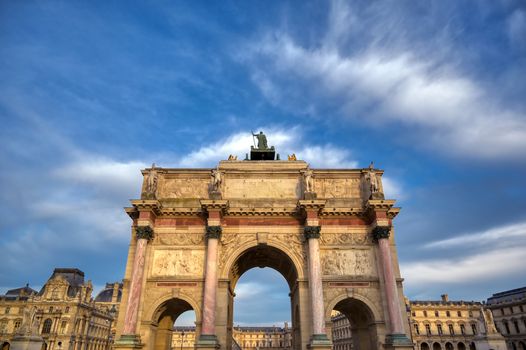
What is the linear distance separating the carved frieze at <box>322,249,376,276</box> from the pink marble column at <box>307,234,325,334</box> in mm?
1223

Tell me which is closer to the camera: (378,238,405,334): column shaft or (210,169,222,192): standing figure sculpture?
(378,238,405,334): column shaft

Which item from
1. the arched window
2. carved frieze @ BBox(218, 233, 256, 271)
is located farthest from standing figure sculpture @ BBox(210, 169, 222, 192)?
the arched window

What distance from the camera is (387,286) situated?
21750 millimetres

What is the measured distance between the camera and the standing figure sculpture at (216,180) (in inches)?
960

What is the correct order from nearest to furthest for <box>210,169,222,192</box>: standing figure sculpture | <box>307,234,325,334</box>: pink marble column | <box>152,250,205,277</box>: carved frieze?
<box>307,234,325,334</box>: pink marble column → <box>152,250,205,277</box>: carved frieze → <box>210,169,222,192</box>: standing figure sculpture

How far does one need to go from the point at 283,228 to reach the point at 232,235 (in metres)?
3.42

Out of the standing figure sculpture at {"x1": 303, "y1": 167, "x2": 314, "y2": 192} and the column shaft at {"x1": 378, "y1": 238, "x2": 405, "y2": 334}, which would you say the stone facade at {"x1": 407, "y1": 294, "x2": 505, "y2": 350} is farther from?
the standing figure sculpture at {"x1": 303, "y1": 167, "x2": 314, "y2": 192}

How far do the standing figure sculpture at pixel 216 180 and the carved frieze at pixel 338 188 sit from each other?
6.89 metres

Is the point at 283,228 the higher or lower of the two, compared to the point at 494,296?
lower

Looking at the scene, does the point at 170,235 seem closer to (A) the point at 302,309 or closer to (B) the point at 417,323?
(A) the point at 302,309

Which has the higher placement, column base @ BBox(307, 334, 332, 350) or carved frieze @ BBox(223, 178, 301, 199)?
carved frieze @ BBox(223, 178, 301, 199)

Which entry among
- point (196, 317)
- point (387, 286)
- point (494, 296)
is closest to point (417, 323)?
point (494, 296)

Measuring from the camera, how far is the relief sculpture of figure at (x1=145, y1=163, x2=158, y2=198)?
24.1 meters

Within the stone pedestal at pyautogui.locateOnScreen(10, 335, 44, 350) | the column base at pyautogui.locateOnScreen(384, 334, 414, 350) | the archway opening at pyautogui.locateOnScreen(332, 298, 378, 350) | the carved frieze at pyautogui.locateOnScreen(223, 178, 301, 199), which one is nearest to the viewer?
the column base at pyautogui.locateOnScreen(384, 334, 414, 350)
